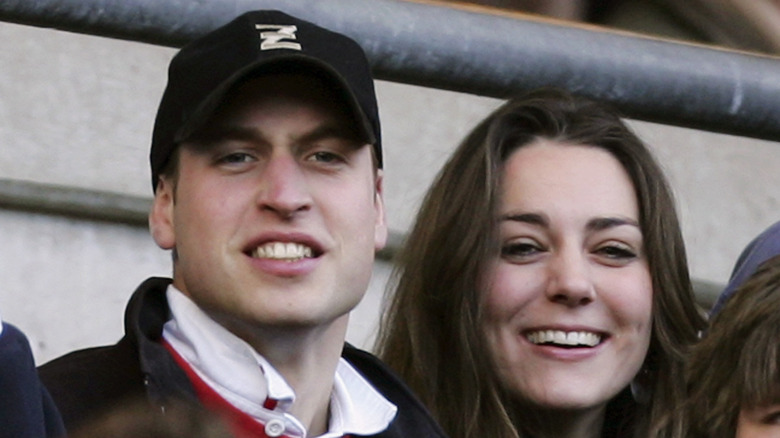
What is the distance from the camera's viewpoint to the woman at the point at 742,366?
344cm

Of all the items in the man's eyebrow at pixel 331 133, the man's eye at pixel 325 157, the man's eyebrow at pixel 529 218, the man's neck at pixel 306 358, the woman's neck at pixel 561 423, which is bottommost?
the woman's neck at pixel 561 423

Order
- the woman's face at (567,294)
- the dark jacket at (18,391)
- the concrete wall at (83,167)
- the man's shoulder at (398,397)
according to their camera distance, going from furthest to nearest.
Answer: the concrete wall at (83,167)
the woman's face at (567,294)
the man's shoulder at (398,397)
the dark jacket at (18,391)

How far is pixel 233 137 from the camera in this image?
3.24m

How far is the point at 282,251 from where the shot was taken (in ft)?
10.4

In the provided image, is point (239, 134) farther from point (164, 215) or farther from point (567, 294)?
point (567, 294)

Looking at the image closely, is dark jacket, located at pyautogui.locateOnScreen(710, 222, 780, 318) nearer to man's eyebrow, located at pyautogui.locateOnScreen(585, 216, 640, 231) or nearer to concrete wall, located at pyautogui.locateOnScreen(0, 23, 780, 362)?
man's eyebrow, located at pyautogui.locateOnScreen(585, 216, 640, 231)

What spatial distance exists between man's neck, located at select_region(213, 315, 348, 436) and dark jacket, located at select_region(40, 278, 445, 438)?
109mm

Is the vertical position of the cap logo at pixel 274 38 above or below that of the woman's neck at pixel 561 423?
above

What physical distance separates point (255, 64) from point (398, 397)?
599mm

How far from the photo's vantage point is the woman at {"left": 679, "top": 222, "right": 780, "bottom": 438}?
3.44 metres

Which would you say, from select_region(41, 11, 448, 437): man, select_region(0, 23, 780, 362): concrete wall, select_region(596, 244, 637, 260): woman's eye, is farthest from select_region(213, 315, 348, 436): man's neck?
select_region(0, 23, 780, 362): concrete wall

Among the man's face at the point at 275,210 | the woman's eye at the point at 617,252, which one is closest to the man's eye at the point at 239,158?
the man's face at the point at 275,210

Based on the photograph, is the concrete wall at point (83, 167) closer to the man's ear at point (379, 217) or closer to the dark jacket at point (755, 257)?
the dark jacket at point (755, 257)

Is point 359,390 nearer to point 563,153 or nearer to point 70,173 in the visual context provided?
point 563,153
